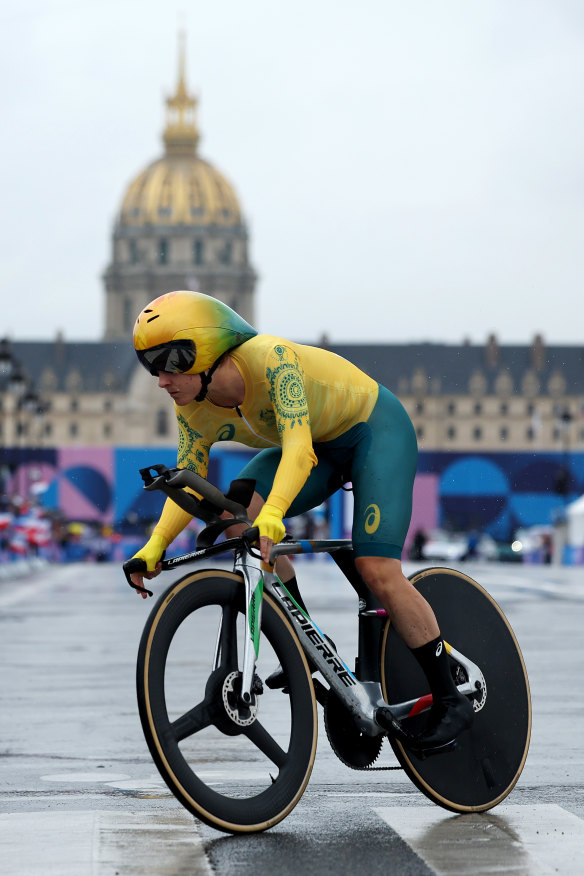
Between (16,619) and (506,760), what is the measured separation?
582 inches

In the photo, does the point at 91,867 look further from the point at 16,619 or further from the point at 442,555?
the point at 442,555

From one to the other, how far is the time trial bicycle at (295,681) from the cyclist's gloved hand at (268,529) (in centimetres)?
5

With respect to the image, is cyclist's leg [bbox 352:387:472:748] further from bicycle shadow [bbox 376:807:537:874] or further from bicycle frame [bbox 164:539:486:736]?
bicycle shadow [bbox 376:807:537:874]

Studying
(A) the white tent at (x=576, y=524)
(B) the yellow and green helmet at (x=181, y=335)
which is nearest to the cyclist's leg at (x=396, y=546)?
(B) the yellow and green helmet at (x=181, y=335)

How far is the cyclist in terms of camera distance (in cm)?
536

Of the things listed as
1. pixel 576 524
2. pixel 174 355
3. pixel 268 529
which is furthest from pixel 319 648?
pixel 576 524

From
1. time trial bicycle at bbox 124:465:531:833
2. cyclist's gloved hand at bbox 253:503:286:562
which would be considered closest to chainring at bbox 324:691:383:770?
time trial bicycle at bbox 124:465:531:833

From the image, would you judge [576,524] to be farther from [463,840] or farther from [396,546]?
[463,840]

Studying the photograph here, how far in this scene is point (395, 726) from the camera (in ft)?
18.0

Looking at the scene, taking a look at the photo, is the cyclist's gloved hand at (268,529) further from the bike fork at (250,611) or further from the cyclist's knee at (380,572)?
the cyclist's knee at (380,572)

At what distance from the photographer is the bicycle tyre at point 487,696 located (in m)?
5.70

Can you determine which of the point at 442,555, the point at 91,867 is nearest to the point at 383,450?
the point at 91,867

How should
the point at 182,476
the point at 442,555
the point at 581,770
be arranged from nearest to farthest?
the point at 182,476
the point at 581,770
the point at 442,555

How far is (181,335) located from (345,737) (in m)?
1.29
